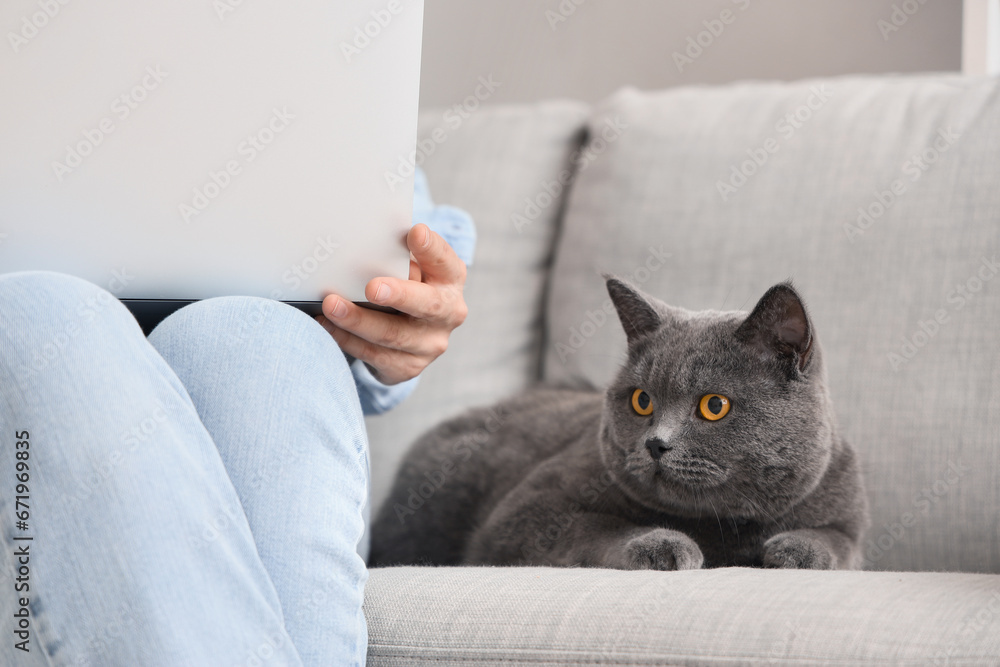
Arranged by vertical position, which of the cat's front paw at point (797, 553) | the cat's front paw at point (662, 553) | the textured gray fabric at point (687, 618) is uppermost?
the textured gray fabric at point (687, 618)

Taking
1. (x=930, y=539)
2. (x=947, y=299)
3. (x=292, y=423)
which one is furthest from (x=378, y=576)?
(x=947, y=299)

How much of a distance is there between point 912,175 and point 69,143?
122cm

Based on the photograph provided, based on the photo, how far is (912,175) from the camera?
1331mm

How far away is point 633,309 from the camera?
1.05 meters

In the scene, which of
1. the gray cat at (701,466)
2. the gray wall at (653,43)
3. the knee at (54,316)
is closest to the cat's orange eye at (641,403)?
the gray cat at (701,466)

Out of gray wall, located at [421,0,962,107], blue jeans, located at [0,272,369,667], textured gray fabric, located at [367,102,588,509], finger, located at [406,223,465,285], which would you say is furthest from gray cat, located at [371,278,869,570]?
gray wall, located at [421,0,962,107]

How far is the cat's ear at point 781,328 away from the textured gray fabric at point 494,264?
781mm

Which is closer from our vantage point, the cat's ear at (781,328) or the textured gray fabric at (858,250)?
the cat's ear at (781,328)

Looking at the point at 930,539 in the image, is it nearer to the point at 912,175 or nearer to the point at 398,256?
the point at 912,175

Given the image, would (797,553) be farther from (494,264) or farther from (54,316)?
(494,264)

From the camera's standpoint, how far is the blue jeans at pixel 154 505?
0.60 metres

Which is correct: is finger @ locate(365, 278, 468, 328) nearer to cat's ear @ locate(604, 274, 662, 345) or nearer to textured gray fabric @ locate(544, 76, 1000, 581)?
cat's ear @ locate(604, 274, 662, 345)

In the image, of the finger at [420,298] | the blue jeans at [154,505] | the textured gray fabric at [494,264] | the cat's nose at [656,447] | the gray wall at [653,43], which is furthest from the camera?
the gray wall at [653,43]

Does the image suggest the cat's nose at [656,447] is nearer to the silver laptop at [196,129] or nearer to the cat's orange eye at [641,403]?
the cat's orange eye at [641,403]
